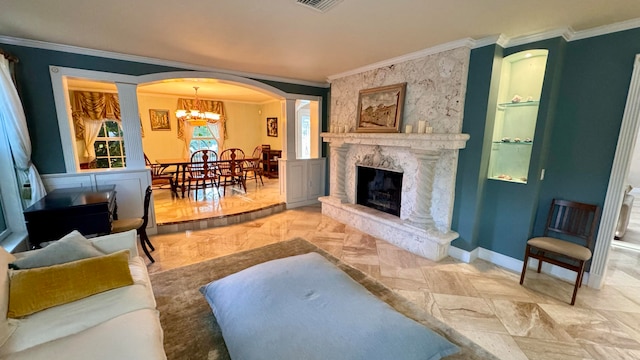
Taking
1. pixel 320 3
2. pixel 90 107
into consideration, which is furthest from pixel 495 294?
pixel 90 107

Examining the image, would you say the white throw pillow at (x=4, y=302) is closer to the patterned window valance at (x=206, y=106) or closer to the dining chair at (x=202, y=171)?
the dining chair at (x=202, y=171)

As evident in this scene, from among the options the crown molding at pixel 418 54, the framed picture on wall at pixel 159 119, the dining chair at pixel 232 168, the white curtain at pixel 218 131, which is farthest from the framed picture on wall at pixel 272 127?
the crown molding at pixel 418 54

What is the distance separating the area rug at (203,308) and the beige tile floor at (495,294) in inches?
9.2

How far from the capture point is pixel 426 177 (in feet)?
10.3

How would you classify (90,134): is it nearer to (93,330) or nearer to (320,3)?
(93,330)

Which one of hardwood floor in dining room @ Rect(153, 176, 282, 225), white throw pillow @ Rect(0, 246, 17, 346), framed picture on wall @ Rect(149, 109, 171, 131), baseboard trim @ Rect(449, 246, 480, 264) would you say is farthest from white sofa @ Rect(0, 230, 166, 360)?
framed picture on wall @ Rect(149, 109, 171, 131)

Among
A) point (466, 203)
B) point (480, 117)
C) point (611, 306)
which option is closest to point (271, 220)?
point (466, 203)

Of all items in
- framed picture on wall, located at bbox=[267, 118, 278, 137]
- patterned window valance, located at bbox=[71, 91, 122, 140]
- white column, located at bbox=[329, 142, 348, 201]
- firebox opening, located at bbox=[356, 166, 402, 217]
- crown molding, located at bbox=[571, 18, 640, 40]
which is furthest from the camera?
framed picture on wall, located at bbox=[267, 118, 278, 137]

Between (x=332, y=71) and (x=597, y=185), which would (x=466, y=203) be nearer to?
(x=597, y=185)

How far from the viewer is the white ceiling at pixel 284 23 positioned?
77.4 inches

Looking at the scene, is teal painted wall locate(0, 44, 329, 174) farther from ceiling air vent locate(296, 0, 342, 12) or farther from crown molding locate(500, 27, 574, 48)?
crown molding locate(500, 27, 574, 48)

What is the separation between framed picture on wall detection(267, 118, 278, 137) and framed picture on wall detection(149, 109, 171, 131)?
2795 mm

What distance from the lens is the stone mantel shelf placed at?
9.20 ft

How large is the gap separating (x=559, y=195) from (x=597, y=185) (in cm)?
29
